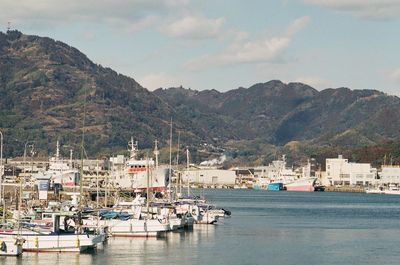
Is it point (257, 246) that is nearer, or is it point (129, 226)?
point (257, 246)

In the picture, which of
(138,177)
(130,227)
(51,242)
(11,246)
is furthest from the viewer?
(138,177)

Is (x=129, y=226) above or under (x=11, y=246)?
above

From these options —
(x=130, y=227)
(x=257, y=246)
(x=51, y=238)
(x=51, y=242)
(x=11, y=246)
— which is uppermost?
(x=130, y=227)

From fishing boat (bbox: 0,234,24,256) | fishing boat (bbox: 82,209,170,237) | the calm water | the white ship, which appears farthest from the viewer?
the white ship

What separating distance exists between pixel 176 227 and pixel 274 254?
53.4ft

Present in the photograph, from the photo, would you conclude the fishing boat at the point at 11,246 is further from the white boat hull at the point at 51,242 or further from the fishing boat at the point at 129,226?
the fishing boat at the point at 129,226

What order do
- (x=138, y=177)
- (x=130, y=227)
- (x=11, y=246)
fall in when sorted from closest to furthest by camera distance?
1. (x=11, y=246)
2. (x=130, y=227)
3. (x=138, y=177)

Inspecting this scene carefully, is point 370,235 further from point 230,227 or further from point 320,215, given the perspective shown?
point 320,215

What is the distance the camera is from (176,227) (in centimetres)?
8456

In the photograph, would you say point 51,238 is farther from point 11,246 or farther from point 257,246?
point 257,246

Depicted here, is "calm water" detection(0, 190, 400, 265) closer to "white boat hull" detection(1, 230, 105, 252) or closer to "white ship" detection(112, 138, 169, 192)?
"white boat hull" detection(1, 230, 105, 252)

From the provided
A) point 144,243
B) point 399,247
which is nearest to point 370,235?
point 399,247

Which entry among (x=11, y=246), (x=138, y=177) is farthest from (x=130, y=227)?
(x=138, y=177)

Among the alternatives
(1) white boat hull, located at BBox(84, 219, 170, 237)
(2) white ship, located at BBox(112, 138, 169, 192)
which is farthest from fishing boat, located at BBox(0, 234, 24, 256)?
(2) white ship, located at BBox(112, 138, 169, 192)
